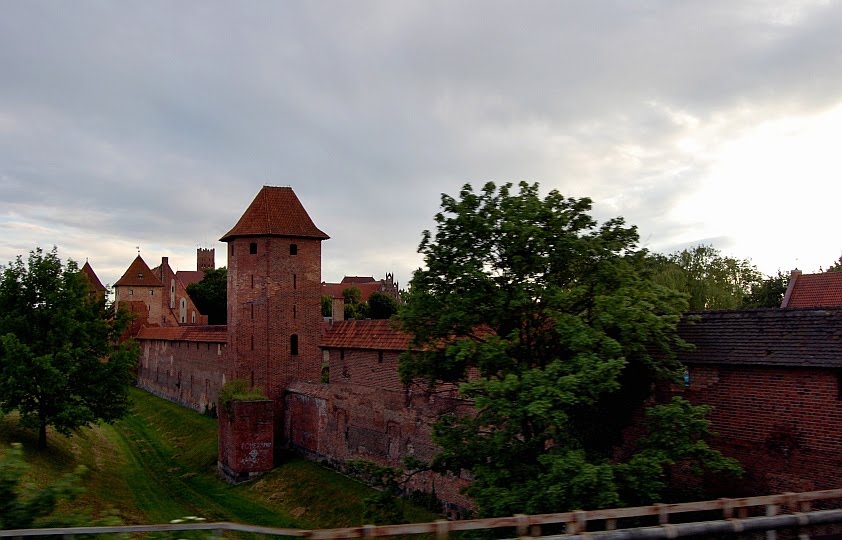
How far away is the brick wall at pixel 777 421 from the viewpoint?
1166cm

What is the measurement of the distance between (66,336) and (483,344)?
59.8 ft

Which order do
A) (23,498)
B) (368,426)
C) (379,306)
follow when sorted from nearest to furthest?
(23,498), (368,426), (379,306)

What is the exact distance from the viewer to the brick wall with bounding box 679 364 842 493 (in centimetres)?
1166

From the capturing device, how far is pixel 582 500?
10.6 metres

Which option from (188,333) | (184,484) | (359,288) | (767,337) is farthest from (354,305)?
(767,337)

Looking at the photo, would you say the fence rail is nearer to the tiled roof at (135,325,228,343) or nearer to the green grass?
the green grass

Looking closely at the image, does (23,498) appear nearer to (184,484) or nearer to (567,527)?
(567,527)

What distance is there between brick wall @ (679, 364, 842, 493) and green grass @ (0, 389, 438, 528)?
8681mm

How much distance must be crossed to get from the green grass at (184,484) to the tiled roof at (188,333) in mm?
4858

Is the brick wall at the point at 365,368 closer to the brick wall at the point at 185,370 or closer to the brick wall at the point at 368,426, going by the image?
the brick wall at the point at 368,426

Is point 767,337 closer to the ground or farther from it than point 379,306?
closer to the ground

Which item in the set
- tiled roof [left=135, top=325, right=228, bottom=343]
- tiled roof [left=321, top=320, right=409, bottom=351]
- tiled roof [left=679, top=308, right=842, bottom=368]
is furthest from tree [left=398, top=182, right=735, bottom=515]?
tiled roof [left=135, top=325, right=228, bottom=343]

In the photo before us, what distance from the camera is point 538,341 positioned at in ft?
43.9

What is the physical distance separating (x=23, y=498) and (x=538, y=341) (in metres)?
9.12
